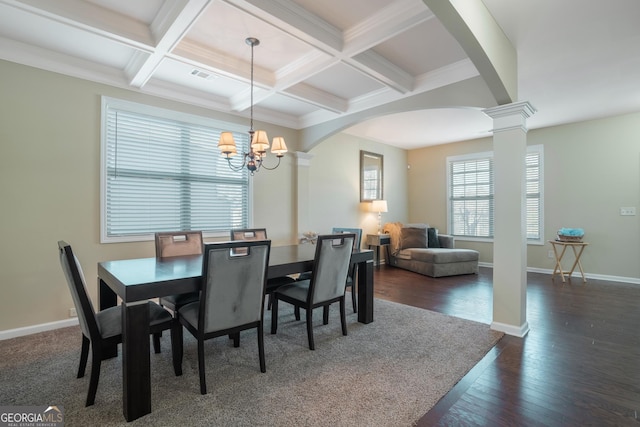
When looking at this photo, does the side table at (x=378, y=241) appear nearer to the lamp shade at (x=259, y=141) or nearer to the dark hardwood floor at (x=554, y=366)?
the dark hardwood floor at (x=554, y=366)

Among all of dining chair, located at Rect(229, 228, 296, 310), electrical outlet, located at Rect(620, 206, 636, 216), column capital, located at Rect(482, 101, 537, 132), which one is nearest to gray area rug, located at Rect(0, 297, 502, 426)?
dining chair, located at Rect(229, 228, 296, 310)

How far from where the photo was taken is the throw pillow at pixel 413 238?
6133mm

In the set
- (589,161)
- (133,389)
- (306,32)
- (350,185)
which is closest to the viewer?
(133,389)

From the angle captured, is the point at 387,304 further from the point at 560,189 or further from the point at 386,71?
the point at 560,189

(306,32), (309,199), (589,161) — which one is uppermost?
(306,32)

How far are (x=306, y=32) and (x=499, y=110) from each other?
189cm

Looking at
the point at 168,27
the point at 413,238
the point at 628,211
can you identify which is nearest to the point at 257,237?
the point at 168,27

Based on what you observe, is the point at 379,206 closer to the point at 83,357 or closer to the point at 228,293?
the point at 228,293

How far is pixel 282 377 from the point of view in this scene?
2.12 m

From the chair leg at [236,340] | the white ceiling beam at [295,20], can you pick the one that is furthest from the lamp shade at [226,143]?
the chair leg at [236,340]

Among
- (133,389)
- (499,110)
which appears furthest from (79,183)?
(499,110)

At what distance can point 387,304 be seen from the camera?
380cm

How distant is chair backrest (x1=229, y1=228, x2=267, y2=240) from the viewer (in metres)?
3.54

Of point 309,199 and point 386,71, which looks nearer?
point 386,71
